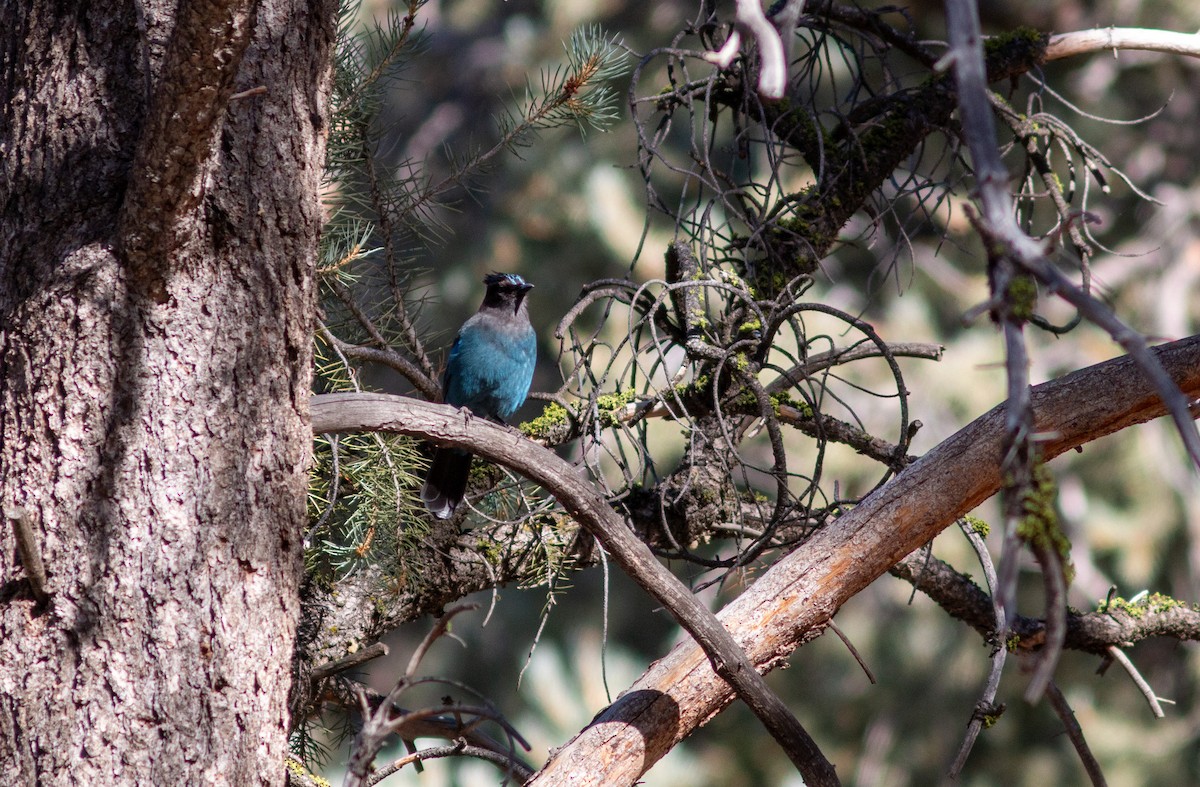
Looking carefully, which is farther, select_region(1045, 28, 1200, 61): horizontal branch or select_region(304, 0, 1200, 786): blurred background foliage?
select_region(304, 0, 1200, 786): blurred background foliage

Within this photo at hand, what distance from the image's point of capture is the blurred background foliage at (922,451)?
720cm

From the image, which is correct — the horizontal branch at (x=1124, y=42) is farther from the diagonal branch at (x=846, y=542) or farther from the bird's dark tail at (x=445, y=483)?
the bird's dark tail at (x=445, y=483)

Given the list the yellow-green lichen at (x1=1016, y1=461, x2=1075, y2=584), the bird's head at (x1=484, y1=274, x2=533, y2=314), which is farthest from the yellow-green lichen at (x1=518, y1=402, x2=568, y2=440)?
the yellow-green lichen at (x1=1016, y1=461, x2=1075, y2=584)

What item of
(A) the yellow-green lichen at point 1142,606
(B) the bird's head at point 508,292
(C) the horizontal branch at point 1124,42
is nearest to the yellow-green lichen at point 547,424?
(B) the bird's head at point 508,292

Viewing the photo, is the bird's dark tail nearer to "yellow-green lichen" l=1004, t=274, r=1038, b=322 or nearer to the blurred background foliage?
the blurred background foliage

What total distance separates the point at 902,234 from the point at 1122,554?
4719 mm

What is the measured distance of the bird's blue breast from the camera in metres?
4.56

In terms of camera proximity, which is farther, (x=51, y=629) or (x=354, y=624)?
(x=354, y=624)

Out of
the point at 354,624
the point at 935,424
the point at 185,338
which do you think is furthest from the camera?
the point at 935,424

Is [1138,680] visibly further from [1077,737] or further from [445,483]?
[445,483]

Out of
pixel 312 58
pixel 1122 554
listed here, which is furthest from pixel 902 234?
pixel 1122 554

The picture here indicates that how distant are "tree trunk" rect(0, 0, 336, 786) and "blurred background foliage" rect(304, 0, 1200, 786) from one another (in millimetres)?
3623

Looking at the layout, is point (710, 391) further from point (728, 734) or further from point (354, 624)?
point (728, 734)

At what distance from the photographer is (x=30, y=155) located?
208cm
